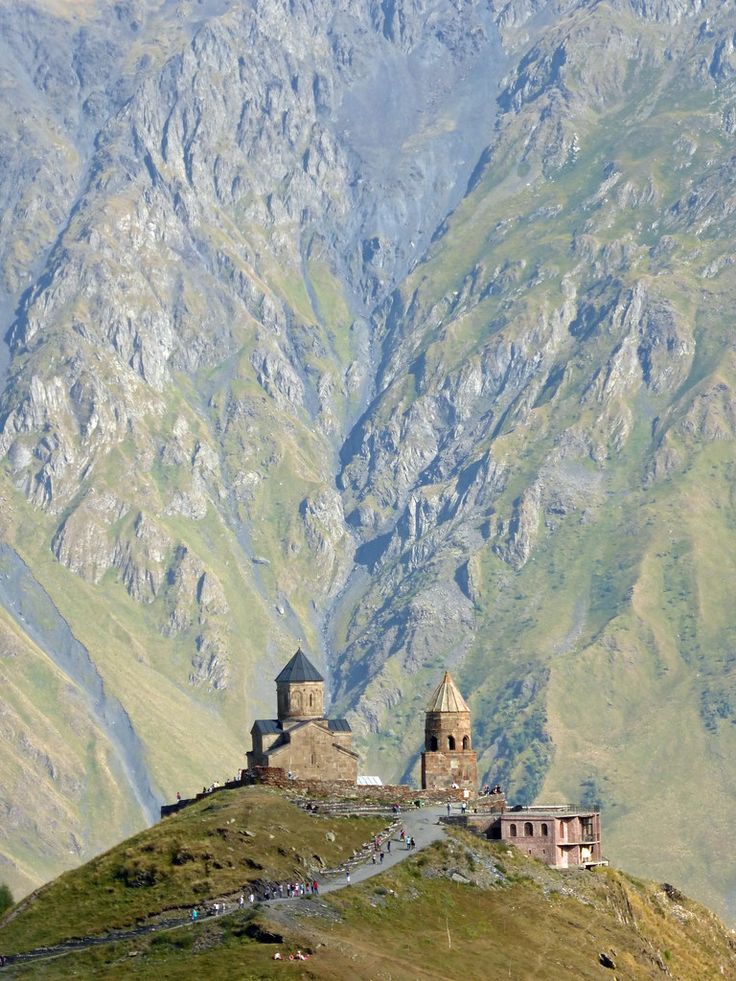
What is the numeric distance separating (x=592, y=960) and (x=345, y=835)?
73.1ft

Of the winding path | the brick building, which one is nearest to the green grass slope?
the winding path

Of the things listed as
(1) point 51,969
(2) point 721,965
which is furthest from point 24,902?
(2) point 721,965

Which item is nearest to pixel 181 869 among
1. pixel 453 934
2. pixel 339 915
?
pixel 339 915

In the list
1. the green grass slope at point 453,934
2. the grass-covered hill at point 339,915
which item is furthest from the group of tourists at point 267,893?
the green grass slope at point 453,934

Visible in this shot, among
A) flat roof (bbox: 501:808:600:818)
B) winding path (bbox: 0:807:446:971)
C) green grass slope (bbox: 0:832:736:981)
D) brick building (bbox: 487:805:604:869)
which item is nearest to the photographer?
green grass slope (bbox: 0:832:736:981)

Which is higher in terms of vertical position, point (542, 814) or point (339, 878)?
point (542, 814)

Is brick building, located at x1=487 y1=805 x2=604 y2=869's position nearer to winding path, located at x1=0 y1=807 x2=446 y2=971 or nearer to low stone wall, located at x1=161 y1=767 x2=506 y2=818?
winding path, located at x1=0 y1=807 x2=446 y2=971

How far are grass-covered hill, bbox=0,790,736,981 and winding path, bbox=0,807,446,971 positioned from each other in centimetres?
113

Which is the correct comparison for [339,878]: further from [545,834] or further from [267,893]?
[545,834]

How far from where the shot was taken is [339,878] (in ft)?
492

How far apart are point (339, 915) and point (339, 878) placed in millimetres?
10511

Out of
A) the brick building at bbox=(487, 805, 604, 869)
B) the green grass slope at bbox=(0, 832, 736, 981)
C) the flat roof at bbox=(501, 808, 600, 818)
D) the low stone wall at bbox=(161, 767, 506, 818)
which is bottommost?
the green grass slope at bbox=(0, 832, 736, 981)

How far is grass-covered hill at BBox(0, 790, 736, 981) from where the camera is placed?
131000 millimetres

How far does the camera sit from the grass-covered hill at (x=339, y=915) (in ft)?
430
